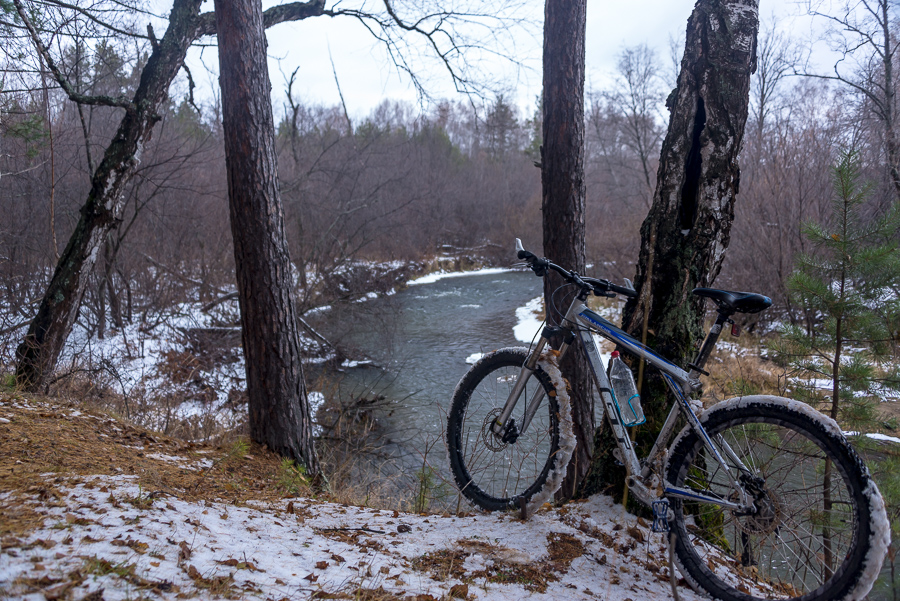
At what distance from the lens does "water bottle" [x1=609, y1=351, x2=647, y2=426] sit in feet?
8.41

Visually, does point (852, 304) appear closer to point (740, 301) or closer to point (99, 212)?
point (740, 301)

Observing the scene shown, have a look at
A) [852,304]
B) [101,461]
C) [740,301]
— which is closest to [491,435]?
[740,301]

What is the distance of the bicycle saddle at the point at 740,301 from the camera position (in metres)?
2.10

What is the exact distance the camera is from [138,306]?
37.0ft

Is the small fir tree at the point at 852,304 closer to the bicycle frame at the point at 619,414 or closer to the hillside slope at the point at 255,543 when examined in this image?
the bicycle frame at the point at 619,414

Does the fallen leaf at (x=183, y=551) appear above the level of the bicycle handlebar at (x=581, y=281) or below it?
below

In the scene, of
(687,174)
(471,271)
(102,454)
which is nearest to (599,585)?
(687,174)

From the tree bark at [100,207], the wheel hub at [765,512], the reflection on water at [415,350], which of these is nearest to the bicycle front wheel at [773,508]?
the wheel hub at [765,512]

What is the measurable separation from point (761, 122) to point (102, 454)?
2005cm

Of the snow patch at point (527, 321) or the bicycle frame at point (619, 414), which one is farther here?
the snow patch at point (527, 321)

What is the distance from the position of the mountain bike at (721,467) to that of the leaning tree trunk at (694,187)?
0.39 m

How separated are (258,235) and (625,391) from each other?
3.17m

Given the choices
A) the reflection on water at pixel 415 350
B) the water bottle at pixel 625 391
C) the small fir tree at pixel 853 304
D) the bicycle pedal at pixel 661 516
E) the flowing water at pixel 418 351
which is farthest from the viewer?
the reflection on water at pixel 415 350

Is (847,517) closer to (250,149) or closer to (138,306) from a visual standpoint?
(250,149)
